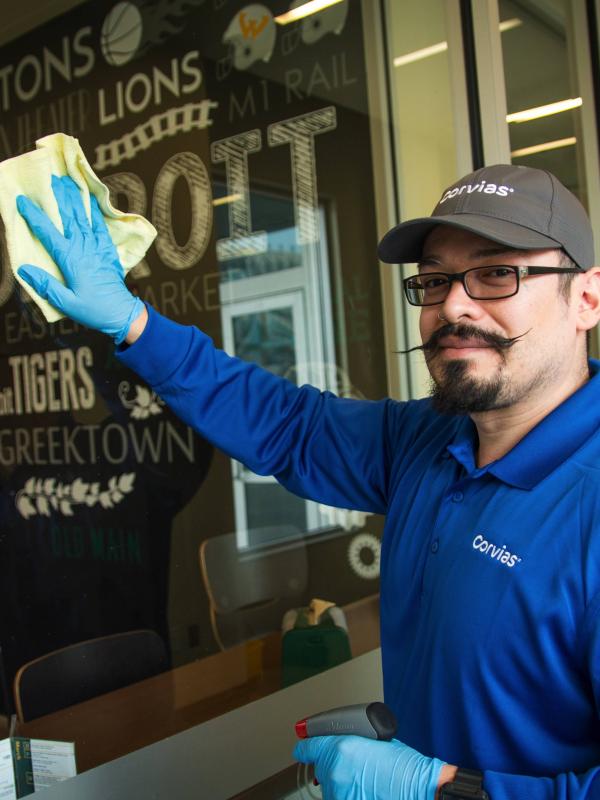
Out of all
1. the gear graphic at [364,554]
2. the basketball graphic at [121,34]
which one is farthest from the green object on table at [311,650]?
the basketball graphic at [121,34]

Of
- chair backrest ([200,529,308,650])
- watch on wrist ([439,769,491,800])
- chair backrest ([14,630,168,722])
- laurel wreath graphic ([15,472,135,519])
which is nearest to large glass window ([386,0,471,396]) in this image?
chair backrest ([200,529,308,650])

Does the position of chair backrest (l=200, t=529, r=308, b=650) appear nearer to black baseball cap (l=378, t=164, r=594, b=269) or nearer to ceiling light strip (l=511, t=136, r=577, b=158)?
ceiling light strip (l=511, t=136, r=577, b=158)

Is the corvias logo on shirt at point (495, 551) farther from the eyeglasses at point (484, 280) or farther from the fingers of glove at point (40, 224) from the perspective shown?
the fingers of glove at point (40, 224)

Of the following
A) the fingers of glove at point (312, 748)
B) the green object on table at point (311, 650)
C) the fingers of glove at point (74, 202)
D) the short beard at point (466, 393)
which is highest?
the fingers of glove at point (74, 202)

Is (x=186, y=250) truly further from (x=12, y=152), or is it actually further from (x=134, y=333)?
(x=134, y=333)

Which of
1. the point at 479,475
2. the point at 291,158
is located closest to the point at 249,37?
the point at 291,158

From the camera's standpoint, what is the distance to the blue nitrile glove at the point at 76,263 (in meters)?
1.03

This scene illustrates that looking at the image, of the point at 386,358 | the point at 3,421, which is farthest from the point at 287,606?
the point at 3,421

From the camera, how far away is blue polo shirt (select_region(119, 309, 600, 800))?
873 millimetres

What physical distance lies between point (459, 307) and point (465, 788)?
550mm

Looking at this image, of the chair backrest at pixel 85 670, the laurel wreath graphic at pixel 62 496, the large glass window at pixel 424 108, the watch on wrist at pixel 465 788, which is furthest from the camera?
the large glass window at pixel 424 108

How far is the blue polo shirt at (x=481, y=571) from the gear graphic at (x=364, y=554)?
4.29 ft

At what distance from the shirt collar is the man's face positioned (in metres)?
0.04

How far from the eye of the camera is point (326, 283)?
2604 mm
